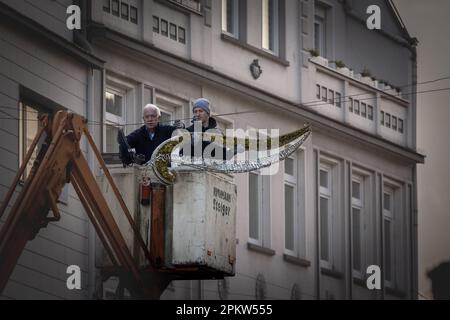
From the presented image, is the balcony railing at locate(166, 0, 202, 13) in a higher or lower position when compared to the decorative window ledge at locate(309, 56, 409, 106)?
lower

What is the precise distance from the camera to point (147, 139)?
122 ft

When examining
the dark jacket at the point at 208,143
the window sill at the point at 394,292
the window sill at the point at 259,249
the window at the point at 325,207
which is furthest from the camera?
the window sill at the point at 394,292

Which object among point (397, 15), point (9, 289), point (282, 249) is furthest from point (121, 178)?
point (397, 15)

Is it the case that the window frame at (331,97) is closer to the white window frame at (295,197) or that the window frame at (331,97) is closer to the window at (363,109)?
the window at (363,109)

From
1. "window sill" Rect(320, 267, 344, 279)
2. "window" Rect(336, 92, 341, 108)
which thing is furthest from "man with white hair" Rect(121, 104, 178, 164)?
"window" Rect(336, 92, 341, 108)

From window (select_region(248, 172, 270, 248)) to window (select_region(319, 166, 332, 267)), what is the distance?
7.21ft

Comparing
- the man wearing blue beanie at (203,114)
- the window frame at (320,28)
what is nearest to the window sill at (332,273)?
the window frame at (320,28)

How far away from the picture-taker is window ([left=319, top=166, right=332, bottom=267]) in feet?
158

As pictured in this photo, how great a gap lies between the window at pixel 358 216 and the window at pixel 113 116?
7.51 meters

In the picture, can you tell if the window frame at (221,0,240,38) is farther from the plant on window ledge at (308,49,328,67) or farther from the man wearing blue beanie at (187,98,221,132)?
the man wearing blue beanie at (187,98,221,132)

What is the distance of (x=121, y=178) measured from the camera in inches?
1476

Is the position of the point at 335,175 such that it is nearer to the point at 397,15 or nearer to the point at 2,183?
the point at 397,15

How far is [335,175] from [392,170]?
59.2 inches

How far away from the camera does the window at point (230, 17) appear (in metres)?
45.2
